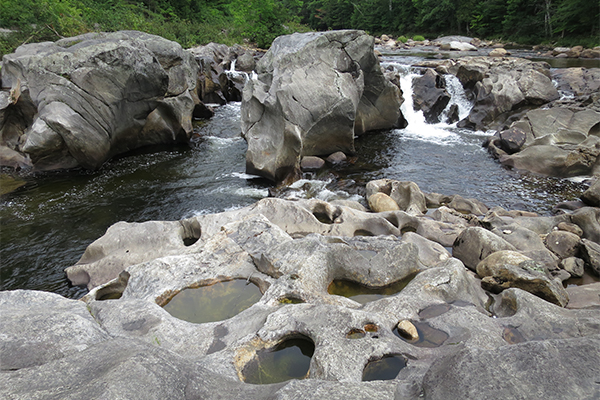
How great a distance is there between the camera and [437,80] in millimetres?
17953

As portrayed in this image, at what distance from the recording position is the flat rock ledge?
1.89 metres

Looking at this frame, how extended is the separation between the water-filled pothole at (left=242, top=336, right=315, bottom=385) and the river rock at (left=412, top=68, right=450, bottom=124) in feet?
51.6

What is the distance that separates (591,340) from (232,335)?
2.78 m

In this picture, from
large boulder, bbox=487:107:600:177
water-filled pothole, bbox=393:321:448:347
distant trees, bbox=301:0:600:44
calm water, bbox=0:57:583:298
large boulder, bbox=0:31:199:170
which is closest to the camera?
water-filled pothole, bbox=393:321:448:347

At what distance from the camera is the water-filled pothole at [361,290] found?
4.63 metres

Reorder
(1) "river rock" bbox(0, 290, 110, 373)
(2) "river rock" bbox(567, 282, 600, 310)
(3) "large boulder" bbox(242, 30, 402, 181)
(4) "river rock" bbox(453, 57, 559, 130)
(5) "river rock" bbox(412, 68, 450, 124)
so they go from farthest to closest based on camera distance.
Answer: (5) "river rock" bbox(412, 68, 450, 124) → (4) "river rock" bbox(453, 57, 559, 130) → (3) "large boulder" bbox(242, 30, 402, 181) → (2) "river rock" bbox(567, 282, 600, 310) → (1) "river rock" bbox(0, 290, 110, 373)

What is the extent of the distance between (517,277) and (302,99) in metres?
8.44

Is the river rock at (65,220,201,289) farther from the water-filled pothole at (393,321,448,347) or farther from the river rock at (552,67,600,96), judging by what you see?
the river rock at (552,67,600,96)

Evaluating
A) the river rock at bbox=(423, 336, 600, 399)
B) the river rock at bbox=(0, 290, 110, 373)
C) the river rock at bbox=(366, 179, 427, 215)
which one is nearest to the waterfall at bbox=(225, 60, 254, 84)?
the river rock at bbox=(366, 179, 427, 215)

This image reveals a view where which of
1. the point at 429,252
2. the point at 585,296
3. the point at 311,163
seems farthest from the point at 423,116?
the point at 585,296

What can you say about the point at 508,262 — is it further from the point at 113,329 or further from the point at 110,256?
the point at 110,256

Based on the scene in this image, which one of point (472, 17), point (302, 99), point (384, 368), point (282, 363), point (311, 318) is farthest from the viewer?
point (472, 17)

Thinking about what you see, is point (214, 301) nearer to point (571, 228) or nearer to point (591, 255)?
point (591, 255)

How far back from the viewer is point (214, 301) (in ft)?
15.1
